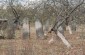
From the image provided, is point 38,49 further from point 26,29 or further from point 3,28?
point 3,28

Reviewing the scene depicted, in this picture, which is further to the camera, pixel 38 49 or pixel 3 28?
pixel 3 28

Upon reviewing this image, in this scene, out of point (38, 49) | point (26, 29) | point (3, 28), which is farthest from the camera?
point (3, 28)

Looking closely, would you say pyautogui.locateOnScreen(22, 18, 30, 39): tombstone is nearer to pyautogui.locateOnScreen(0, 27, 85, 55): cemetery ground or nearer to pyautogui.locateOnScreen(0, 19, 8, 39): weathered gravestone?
pyautogui.locateOnScreen(0, 19, 8, 39): weathered gravestone

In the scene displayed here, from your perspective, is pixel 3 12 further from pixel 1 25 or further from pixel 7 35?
pixel 7 35

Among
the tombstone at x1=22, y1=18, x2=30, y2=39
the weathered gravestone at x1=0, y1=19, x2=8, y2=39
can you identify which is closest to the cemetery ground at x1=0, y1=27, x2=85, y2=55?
the tombstone at x1=22, y1=18, x2=30, y2=39

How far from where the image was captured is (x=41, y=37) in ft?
62.3

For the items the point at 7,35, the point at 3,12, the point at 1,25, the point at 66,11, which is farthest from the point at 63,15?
the point at 3,12

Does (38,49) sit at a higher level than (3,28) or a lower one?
higher

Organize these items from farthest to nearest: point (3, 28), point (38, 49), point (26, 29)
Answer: point (3, 28) < point (26, 29) < point (38, 49)

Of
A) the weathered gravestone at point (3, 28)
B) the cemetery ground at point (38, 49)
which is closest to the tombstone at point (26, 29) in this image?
the weathered gravestone at point (3, 28)

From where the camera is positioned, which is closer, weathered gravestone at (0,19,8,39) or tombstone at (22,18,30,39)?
tombstone at (22,18,30,39)

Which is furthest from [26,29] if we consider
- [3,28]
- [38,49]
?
[38,49]

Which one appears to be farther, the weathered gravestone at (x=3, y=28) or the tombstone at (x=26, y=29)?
the weathered gravestone at (x=3, y=28)

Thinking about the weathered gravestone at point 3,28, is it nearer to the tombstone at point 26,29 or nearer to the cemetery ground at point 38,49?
the tombstone at point 26,29
